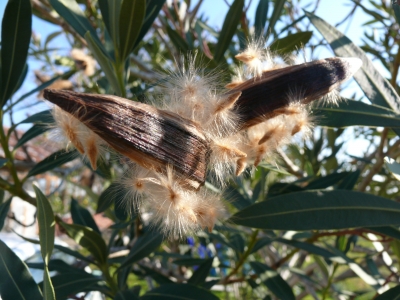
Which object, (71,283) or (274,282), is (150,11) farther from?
(274,282)

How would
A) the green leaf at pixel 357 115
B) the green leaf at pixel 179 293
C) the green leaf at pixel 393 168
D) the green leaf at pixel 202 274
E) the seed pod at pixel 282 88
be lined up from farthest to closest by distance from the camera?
the green leaf at pixel 202 274
the green leaf at pixel 179 293
the green leaf at pixel 357 115
the green leaf at pixel 393 168
the seed pod at pixel 282 88

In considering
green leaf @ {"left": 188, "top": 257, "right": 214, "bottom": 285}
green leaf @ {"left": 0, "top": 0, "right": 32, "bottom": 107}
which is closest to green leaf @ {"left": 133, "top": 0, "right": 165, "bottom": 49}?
green leaf @ {"left": 0, "top": 0, "right": 32, "bottom": 107}

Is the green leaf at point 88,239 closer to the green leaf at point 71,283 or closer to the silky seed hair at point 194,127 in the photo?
the green leaf at point 71,283

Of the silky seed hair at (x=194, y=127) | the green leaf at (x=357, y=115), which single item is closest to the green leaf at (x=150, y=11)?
the silky seed hair at (x=194, y=127)

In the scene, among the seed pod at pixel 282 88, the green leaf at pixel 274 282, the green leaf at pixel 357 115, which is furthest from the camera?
the green leaf at pixel 274 282

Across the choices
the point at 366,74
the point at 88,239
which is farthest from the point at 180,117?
the point at 88,239

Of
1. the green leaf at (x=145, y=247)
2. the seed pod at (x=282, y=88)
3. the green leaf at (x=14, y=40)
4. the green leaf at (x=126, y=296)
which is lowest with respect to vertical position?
the green leaf at (x=126, y=296)

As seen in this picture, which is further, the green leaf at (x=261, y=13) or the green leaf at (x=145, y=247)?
the green leaf at (x=261, y=13)

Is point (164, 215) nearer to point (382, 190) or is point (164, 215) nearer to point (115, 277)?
point (115, 277)
